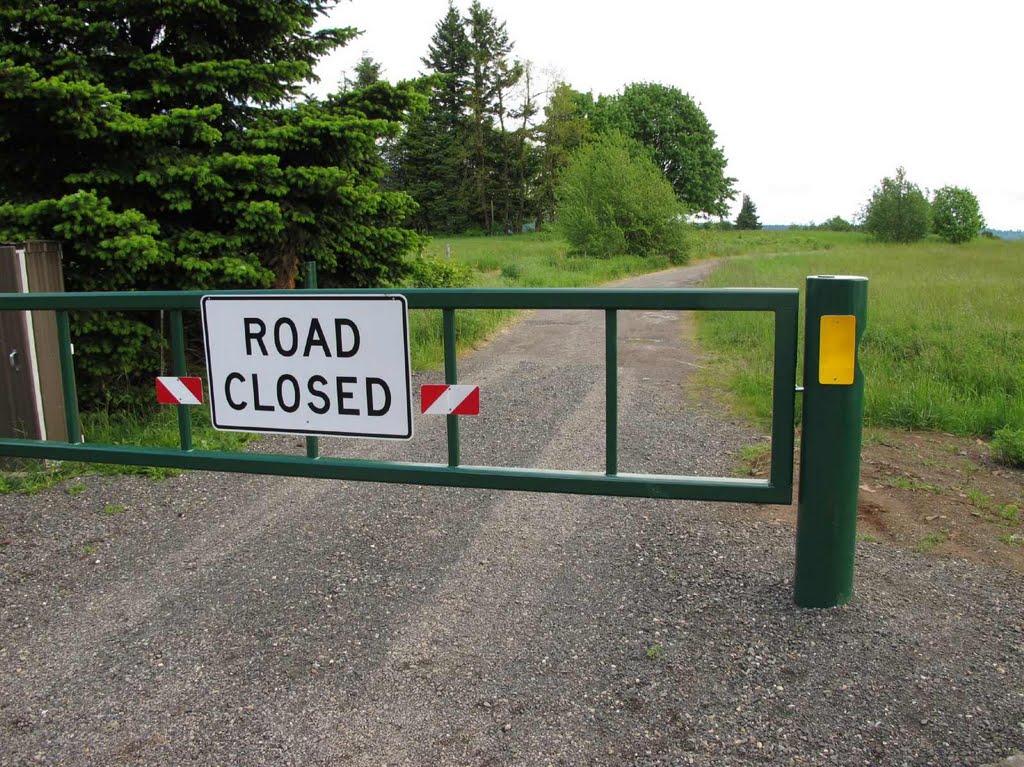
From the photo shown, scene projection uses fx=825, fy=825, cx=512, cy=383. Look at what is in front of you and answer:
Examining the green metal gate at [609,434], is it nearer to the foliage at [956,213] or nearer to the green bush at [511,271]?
the green bush at [511,271]

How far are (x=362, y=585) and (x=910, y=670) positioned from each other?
228 cm

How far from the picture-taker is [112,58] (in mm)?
7312

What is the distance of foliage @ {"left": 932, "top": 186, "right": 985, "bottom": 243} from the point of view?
66.9m

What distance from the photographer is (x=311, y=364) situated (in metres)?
3.87

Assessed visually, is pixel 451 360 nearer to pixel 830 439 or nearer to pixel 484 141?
pixel 830 439

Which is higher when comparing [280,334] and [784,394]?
[280,334]

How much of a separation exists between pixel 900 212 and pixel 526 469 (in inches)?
2353

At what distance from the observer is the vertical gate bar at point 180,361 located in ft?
13.4

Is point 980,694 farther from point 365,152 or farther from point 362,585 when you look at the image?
point 365,152

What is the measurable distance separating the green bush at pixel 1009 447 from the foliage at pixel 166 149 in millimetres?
5691

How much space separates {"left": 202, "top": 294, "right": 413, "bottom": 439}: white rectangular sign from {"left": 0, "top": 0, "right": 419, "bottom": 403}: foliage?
316 centimetres

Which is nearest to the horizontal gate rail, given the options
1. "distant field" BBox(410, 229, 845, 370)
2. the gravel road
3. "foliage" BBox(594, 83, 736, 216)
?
the gravel road

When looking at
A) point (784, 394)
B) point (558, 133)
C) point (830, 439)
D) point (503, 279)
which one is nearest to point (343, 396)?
point (784, 394)

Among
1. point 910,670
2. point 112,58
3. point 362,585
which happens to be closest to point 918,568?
point 910,670
